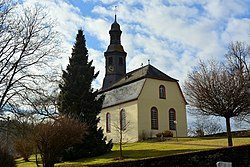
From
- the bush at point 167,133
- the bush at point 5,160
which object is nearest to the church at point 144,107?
the bush at point 167,133

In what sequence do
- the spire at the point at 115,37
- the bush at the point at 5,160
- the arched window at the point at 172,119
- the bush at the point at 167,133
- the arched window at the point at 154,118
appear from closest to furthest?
the bush at the point at 5,160 → the bush at the point at 167,133 → the arched window at the point at 154,118 → the arched window at the point at 172,119 → the spire at the point at 115,37

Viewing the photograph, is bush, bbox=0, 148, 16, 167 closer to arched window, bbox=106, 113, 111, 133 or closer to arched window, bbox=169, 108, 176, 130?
arched window, bbox=169, 108, 176, 130

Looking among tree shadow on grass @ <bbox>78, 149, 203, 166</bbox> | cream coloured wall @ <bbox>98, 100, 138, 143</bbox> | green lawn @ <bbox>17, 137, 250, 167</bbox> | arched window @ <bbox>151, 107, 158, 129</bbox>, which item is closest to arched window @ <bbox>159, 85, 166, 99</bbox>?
arched window @ <bbox>151, 107, 158, 129</bbox>

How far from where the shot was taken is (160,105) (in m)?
46.2

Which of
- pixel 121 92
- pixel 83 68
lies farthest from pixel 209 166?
pixel 121 92

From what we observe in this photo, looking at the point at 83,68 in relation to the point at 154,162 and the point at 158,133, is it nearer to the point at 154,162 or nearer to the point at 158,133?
the point at 158,133

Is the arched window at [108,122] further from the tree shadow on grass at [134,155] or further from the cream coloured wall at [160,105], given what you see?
the tree shadow on grass at [134,155]

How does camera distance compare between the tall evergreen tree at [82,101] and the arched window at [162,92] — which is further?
the arched window at [162,92]

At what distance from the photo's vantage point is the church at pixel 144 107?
44.4 metres

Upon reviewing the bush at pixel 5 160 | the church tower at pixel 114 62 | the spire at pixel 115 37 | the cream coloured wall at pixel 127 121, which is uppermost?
the spire at pixel 115 37

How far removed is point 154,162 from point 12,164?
29.2 feet

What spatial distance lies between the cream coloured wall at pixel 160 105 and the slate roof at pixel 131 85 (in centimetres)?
58

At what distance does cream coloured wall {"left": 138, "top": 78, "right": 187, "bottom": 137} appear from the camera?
44312 mm

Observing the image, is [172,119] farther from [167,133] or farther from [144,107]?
[144,107]
